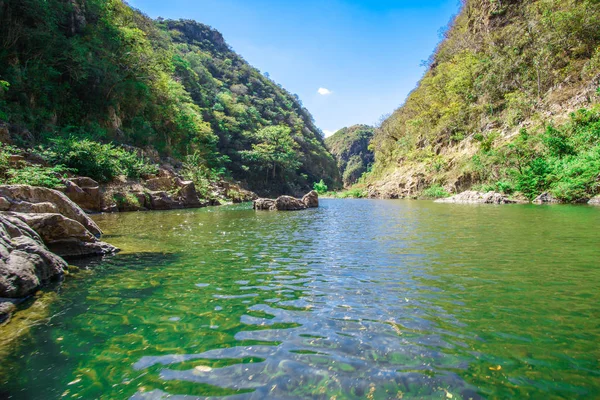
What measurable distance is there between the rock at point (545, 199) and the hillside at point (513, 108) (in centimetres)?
58

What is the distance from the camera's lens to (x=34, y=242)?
537cm

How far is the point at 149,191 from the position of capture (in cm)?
2216

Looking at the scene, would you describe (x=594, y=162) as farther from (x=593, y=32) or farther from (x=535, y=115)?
(x=593, y=32)

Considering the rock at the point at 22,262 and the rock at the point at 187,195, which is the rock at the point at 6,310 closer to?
the rock at the point at 22,262

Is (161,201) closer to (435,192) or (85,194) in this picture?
(85,194)

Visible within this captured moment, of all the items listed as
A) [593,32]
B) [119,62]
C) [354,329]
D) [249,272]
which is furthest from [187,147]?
[593,32]

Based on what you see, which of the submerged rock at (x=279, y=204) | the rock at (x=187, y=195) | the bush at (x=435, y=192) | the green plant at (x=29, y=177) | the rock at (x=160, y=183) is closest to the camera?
the green plant at (x=29, y=177)

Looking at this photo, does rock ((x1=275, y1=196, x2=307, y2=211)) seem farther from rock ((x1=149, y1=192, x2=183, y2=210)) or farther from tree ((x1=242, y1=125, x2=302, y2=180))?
tree ((x1=242, y1=125, x2=302, y2=180))

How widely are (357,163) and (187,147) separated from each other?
111750mm

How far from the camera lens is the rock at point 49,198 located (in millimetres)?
8223

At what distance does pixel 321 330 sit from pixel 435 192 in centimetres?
4024

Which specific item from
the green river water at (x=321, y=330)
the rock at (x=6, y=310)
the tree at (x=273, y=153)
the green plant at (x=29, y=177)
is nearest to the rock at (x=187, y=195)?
the green plant at (x=29, y=177)

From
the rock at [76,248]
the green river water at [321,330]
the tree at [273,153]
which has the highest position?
the tree at [273,153]

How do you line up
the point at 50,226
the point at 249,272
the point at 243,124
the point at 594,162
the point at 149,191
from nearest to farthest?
the point at 249,272 < the point at 50,226 < the point at 594,162 < the point at 149,191 < the point at 243,124
